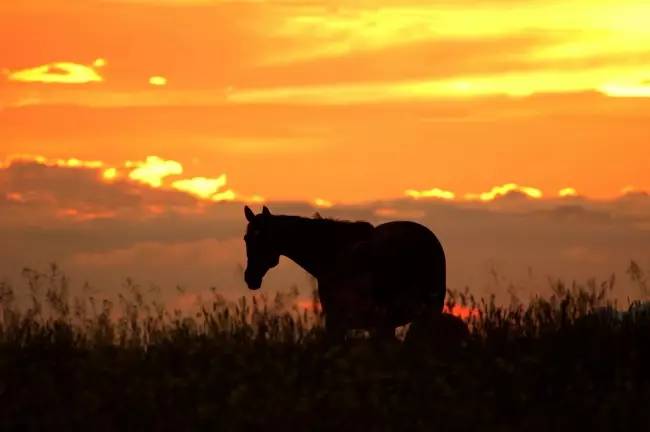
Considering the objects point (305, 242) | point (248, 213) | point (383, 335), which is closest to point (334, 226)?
point (305, 242)

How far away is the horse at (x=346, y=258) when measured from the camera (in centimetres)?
1955

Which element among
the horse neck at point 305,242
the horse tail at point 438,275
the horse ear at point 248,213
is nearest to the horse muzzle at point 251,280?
Answer: the horse neck at point 305,242

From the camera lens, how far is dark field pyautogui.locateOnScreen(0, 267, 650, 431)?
467 inches

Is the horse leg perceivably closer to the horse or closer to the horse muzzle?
the horse

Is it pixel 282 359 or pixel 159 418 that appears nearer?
pixel 159 418

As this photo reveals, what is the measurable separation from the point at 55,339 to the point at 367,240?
7.16 meters

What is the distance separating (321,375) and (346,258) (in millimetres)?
6709

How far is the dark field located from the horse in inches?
159

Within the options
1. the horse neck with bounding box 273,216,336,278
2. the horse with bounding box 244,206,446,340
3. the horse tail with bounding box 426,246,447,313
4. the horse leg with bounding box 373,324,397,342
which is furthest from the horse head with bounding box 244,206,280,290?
the horse leg with bounding box 373,324,397,342

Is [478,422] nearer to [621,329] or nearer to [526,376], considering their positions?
[526,376]

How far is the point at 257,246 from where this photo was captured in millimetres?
Result: 19828

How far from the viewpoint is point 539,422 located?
11.8 metres

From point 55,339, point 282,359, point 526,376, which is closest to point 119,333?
point 55,339

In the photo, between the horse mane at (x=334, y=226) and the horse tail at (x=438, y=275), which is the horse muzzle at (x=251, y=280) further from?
the horse tail at (x=438, y=275)
